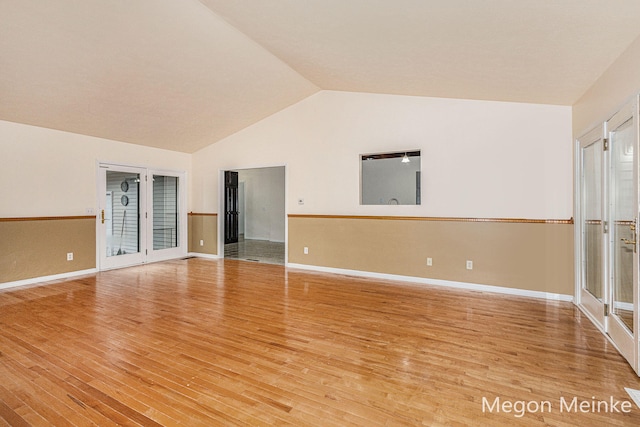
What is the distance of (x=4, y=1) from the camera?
2613 mm

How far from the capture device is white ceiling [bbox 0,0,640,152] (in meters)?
2.41

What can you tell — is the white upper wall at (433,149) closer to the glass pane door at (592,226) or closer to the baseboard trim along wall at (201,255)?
the glass pane door at (592,226)

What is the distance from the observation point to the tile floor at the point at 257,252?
271 inches

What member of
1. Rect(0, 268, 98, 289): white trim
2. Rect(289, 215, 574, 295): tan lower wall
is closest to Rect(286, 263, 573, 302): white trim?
Rect(289, 215, 574, 295): tan lower wall

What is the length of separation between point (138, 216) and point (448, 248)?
5.75 metres

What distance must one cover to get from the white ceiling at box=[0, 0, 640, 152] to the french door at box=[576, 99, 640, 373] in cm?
66

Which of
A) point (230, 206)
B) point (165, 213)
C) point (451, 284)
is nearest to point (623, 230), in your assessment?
point (451, 284)

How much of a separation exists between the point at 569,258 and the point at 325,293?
3.12 m

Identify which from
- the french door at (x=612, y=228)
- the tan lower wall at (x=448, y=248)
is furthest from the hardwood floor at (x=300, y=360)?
the tan lower wall at (x=448, y=248)

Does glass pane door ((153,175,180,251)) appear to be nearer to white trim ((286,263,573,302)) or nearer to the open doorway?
the open doorway

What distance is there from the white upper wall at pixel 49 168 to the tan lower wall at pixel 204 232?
1.92 meters

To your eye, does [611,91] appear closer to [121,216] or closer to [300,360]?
[300,360]

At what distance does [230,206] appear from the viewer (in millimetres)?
7383

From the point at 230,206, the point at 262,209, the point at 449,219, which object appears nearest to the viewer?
the point at 449,219
